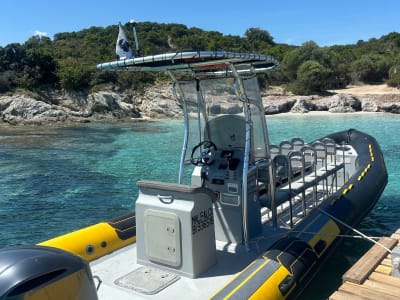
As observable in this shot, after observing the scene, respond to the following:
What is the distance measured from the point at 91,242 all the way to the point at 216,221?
59.3 inches

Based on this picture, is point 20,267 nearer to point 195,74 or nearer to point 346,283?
point 346,283

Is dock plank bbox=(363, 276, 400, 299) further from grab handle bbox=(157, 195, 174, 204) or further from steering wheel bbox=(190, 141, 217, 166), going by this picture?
steering wheel bbox=(190, 141, 217, 166)

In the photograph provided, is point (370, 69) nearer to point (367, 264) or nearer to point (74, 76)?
point (74, 76)

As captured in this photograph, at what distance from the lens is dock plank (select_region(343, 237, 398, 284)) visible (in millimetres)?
3594

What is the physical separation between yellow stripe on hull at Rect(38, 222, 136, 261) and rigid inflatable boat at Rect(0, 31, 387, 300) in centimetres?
1

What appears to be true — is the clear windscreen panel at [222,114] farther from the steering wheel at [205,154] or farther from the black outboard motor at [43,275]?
the black outboard motor at [43,275]

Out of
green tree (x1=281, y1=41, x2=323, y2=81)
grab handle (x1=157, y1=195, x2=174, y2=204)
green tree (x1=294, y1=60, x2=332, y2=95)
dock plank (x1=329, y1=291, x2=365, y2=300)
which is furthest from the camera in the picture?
green tree (x1=281, y1=41, x2=323, y2=81)

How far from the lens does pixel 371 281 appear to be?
358 cm

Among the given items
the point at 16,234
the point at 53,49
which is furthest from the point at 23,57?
the point at 16,234

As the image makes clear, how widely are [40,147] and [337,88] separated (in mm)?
31651

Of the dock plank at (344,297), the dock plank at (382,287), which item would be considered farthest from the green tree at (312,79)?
the dock plank at (344,297)

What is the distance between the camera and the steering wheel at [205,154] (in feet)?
16.8

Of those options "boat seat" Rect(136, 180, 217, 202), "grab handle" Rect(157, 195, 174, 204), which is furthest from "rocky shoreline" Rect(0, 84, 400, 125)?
"grab handle" Rect(157, 195, 174, 204)

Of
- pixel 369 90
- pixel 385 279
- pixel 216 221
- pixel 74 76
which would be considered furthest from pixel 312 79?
pixel 385 279
